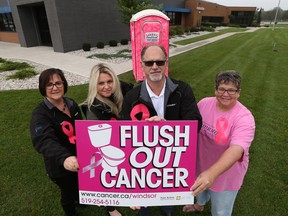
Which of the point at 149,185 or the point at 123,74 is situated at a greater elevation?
the point at 149,185

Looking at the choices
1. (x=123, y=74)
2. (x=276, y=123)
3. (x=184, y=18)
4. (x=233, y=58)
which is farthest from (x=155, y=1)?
(x=276, y=123)

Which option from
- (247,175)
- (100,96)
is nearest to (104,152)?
(100,96)

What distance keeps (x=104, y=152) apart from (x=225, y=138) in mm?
1112

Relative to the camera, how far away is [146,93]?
6.92 feet

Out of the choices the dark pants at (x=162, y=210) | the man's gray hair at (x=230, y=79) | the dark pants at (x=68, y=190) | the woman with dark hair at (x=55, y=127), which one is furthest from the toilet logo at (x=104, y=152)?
the dark pants at (x=162, y=210)

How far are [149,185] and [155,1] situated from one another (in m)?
26.3

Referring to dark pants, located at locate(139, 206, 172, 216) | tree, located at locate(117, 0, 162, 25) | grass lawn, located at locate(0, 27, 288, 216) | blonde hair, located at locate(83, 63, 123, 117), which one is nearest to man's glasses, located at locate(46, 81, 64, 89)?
blonde hair, located at locate(83, 63, 123, 117)

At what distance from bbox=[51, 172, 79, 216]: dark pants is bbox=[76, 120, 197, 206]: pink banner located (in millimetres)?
828

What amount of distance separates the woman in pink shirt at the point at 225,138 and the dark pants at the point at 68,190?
5.29 ft

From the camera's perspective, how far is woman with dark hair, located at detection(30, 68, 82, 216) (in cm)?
205

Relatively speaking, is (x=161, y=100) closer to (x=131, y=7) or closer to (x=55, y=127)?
(x=55, y=127)

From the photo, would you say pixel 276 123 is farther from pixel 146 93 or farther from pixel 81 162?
pixel 81 162

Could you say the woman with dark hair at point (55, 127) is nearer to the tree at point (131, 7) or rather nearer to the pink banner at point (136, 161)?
the pink banner at point (136, 161)

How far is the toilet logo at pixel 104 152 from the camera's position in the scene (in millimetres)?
1875
